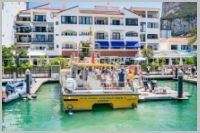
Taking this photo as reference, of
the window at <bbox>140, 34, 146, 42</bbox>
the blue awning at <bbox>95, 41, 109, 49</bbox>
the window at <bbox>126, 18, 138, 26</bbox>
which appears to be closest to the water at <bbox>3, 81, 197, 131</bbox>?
the blue awning at <bbox>95, 41, 109, 49</bbox>

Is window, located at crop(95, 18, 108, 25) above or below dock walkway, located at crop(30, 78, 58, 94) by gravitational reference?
above

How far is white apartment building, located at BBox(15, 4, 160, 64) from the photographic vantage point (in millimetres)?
40531

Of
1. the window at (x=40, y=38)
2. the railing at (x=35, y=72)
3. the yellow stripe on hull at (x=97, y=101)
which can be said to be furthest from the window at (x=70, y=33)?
the yellow stripe on hull at (x=97, y=101)

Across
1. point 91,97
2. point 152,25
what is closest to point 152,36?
point 152,25

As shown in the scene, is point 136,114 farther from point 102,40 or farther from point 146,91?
point 102,40

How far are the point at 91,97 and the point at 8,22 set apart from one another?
2716 cm

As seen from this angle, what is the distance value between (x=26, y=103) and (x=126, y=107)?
18.6ft

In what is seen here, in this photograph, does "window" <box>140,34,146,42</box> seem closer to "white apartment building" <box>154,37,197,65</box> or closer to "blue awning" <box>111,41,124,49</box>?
"white apartment building" <box>154,37,197,65</box>

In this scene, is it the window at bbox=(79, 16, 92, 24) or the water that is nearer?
the water

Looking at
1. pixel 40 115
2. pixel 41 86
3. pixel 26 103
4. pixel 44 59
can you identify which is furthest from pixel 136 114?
pixel 44 59

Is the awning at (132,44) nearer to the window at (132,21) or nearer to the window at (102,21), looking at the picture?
the window at (132,21)

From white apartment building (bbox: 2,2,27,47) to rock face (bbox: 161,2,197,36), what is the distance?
3734cm

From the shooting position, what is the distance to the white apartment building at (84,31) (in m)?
40.5

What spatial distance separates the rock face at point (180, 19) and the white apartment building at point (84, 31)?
1113 inches
